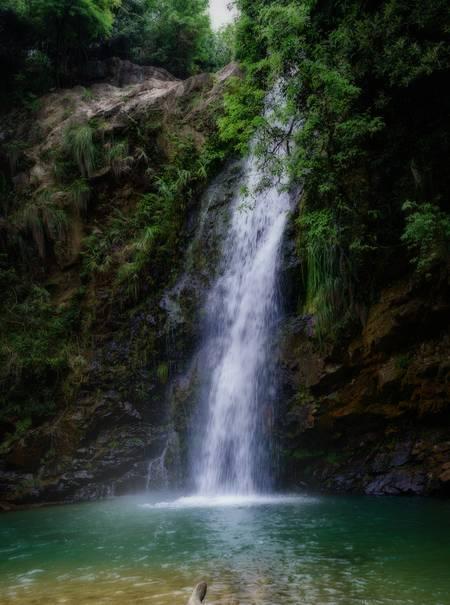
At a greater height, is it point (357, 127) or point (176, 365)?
point (357, 127)

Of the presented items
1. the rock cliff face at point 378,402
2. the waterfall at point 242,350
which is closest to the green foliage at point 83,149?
the waterfall at point 242,350

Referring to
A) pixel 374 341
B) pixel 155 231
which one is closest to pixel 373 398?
pixel 374 341

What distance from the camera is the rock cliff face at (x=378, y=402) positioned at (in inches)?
360

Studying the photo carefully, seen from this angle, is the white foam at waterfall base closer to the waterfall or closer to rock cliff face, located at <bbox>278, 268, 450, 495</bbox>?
the waterfall

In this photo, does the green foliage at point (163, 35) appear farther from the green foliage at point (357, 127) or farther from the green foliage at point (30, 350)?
the green foliage at point (357, 127)

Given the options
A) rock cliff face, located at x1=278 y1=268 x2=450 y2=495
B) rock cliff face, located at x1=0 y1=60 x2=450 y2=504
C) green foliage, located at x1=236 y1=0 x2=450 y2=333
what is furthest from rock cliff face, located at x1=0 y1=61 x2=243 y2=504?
green foliage, located at x1=236 y1=0 x2=450 y2=333

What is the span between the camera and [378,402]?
32.0ft

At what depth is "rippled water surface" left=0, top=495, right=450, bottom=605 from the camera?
436 cm

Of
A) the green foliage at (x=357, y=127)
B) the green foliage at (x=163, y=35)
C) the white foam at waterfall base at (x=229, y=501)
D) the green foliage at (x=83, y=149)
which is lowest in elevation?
the white foam at waterfall base at (x=229, y=501)

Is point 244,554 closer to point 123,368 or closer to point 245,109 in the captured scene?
point 123,368

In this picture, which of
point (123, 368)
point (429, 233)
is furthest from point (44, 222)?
point (429, 233)

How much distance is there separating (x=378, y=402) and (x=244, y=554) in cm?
489

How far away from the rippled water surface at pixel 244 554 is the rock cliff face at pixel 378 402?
0.90 meters

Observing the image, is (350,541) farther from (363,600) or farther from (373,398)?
(373,398)
